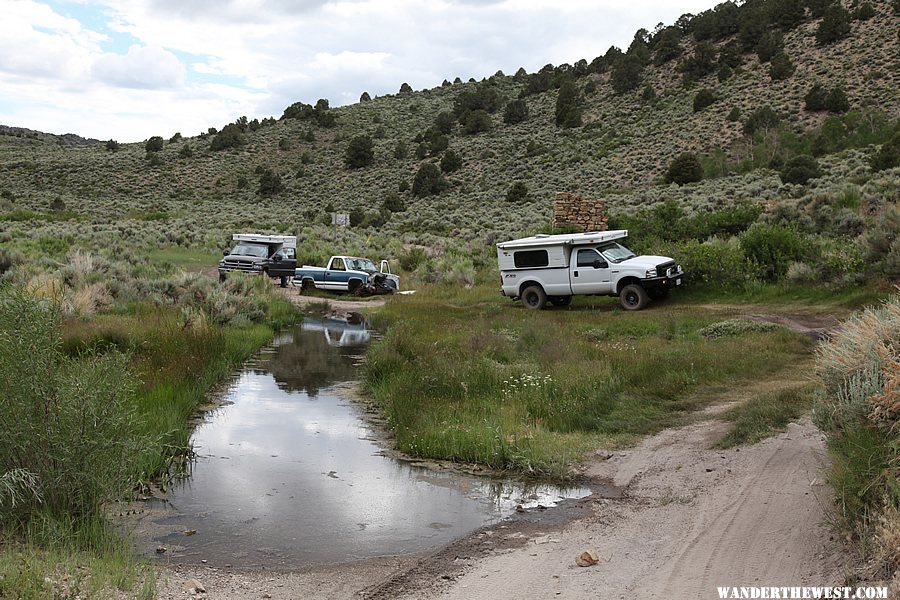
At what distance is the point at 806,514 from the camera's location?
285 inches

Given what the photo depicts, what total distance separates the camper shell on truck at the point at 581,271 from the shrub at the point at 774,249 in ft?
7.26

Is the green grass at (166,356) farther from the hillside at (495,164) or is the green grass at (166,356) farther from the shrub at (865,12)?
the shrub at (865,12)

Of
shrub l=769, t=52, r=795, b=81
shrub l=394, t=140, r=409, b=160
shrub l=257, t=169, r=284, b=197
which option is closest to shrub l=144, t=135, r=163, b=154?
shrub l=257, t=169, r=284, b=197

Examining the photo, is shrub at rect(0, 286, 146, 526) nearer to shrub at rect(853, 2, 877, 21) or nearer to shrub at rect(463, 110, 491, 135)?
shrub at rect(853, 2, 877, 21)

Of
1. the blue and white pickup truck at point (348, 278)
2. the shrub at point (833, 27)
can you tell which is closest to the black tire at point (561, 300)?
the blue and white pickup truck at point (348, 278)

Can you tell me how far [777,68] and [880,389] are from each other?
2562 inches

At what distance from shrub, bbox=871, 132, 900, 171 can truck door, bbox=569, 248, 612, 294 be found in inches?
813

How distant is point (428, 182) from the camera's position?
2714 inches

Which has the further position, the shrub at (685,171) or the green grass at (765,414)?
the shrub at (685,171)

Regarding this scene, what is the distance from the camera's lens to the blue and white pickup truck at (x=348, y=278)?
99.0ft

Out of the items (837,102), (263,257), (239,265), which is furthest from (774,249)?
(837,102)

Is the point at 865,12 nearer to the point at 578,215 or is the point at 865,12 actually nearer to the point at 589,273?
the point at 578,215

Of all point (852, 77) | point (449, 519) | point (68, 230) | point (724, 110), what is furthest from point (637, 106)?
point (449, 519)

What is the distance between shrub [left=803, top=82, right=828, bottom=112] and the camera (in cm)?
5807
